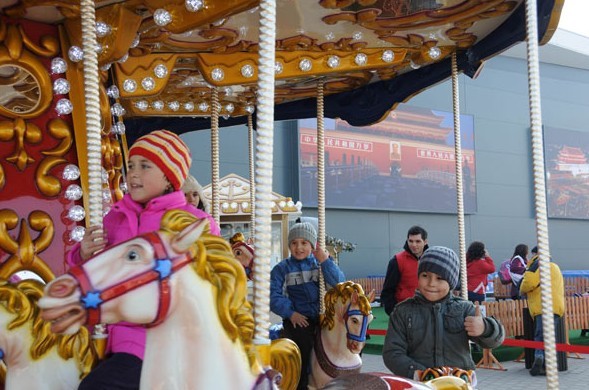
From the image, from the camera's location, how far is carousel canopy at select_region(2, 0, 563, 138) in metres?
2.84

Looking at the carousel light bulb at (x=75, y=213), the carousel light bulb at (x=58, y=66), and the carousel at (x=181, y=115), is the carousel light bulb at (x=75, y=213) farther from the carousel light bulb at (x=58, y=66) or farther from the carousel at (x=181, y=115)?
the carousel light bulb at (x=58, y=66)

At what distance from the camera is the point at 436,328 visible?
2.72 meters

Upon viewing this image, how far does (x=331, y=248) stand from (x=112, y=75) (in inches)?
358

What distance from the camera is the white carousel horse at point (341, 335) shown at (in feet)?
12.9

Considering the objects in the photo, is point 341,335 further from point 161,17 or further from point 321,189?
Result: point 161,17

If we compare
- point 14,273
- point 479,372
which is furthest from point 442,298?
point 479,372

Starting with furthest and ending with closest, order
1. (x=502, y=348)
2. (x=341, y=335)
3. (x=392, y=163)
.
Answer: (x=392, y=163), (x=502, y=348), (x=341, y=335)

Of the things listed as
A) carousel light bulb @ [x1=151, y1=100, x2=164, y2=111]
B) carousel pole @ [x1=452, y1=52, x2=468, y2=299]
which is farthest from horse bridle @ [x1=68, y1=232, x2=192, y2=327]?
carousel light bulb @ [x1=151, y1=100, x2=164, y2=111]

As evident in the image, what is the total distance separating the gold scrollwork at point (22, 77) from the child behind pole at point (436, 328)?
1.84 meters

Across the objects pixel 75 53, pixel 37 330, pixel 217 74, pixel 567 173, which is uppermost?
pixel 567 173

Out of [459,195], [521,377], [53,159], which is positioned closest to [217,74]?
[53,159]

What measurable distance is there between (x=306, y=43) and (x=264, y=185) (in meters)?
2.36

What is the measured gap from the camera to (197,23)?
2.88 m

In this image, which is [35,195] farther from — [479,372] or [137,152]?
[479,372]
